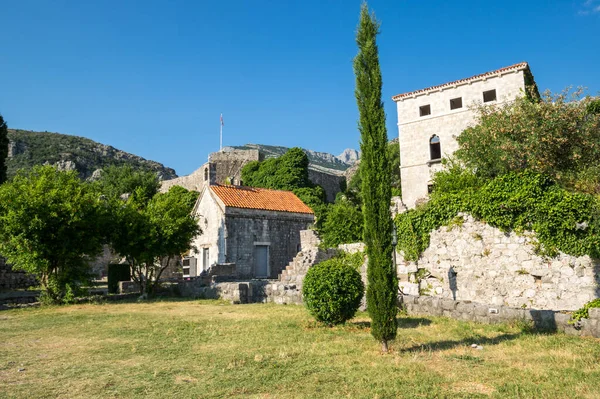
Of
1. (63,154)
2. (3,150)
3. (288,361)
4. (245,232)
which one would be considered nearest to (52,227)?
(245,232)

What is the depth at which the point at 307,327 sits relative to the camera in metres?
10.9

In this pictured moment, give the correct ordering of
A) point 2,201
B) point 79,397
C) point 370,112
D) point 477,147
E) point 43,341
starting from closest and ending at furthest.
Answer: point 79,397 < point 370,112 < point 43,341 < point 2,201 < point 477,147

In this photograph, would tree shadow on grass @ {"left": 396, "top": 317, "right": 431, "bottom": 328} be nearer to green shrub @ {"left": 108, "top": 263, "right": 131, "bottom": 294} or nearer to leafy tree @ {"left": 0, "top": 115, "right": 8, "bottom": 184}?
green shrub @ {"left": 108, "top": 263, "right": 131, "bottom": 294}

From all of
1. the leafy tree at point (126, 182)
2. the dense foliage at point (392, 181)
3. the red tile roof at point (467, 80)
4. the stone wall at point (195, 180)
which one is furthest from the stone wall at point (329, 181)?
the leafy tree at point (126, 182)

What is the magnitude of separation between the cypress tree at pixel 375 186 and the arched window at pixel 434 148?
80.1ft

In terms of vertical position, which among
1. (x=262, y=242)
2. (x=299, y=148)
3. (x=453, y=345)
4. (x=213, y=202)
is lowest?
(x=453, y=345)

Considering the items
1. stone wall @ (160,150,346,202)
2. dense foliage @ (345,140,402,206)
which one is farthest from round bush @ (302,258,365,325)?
stone wall @ (160,150,346,202)

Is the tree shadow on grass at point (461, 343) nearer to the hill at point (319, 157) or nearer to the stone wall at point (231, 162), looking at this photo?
the stone wall at point (231, 162)

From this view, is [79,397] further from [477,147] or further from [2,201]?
[477,147]

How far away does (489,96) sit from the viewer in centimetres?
2919

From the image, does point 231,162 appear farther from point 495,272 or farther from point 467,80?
point 495,272

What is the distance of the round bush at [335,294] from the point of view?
416 inches

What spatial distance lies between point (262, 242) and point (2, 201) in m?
15.8

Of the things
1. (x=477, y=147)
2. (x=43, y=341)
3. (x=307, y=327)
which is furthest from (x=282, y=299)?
(x=477, y=147)
